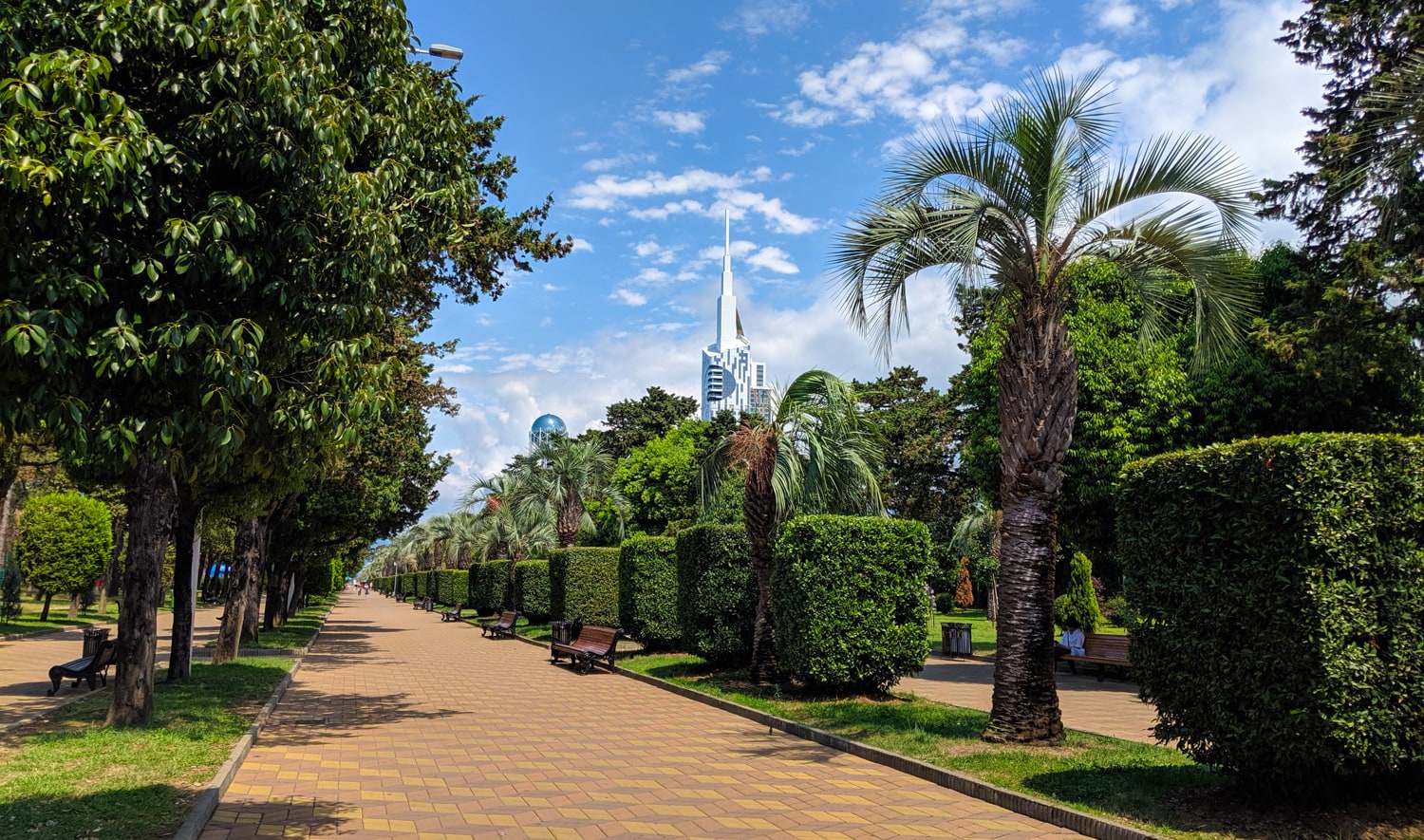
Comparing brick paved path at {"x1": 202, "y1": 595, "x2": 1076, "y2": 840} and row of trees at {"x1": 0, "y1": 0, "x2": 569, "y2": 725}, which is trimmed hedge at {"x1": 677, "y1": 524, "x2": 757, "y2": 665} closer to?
brick paved path at {"x1": 202, "y1": 595, "x2": 1076, "y2": 840}

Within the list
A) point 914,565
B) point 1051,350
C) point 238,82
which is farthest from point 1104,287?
point 238,82

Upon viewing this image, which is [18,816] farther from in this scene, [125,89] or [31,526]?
[31,526]

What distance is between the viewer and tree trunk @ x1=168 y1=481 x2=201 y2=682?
47.8ft

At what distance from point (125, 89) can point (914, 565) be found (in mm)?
10991

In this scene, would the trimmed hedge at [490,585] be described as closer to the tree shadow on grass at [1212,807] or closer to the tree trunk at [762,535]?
the tree trunk at [762,535]

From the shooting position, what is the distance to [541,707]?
14414mm

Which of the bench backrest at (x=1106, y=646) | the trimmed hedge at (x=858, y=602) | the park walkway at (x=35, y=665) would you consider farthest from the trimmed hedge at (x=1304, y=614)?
the bench backrest at (x=1106, y=646)

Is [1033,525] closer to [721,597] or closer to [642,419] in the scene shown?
[721,597]

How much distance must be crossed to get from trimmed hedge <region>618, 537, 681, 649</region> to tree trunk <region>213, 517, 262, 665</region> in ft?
26.4

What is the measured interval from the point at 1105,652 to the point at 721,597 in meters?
8.21

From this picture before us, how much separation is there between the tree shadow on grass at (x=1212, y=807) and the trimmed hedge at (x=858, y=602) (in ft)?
16.2

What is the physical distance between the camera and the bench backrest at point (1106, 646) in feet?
63.4

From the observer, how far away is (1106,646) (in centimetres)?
1959

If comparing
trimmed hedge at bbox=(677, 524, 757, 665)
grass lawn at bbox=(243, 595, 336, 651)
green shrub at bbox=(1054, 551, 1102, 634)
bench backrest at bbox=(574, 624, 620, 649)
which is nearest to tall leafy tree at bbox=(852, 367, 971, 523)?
green shrub at bbox=(1054, 551, 1102, 634)
